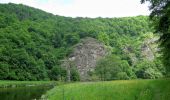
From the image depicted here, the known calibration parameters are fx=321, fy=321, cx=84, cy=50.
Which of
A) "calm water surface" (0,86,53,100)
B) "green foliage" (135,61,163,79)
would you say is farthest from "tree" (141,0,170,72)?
"green foliage" (135,61,163,79)

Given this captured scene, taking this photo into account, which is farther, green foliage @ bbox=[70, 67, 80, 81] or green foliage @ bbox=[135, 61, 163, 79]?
green foliage @ bbox=[135, 61, 163, 79]

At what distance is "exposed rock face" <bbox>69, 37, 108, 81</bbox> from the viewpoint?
569 feet

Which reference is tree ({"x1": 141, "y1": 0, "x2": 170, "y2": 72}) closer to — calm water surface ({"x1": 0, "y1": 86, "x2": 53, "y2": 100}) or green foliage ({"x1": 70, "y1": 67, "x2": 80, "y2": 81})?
calm water surface ({"x1": 0, "y1": 86, "x2": 53, "y2": 100})

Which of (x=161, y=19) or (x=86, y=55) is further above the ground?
(x=161, y=19)

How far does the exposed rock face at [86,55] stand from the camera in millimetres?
173375

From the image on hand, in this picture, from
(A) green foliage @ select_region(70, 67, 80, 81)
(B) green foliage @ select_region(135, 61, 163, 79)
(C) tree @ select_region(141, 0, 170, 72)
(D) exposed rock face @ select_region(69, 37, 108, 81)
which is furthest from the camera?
(D) exposed rock face @ select_region(69, 37, 108, 81)

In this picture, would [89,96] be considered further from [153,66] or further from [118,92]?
[153,66]

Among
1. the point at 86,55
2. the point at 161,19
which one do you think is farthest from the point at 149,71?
the point at 161,19

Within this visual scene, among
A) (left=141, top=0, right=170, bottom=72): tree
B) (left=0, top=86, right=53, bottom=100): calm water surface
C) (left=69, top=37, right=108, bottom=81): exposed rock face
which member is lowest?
(left=69, top=37, right=108, bottom=81): exposed rock face

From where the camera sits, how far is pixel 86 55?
182 m

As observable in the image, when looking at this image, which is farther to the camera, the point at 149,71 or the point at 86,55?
the point at 86,55

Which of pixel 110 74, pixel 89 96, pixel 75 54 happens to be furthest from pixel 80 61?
pixel 89 96

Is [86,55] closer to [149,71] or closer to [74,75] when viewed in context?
[74,75]

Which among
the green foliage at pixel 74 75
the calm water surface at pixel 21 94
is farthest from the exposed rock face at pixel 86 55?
the calm water surface at pixel 21 94
